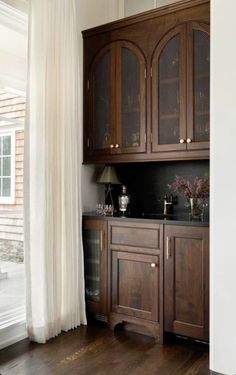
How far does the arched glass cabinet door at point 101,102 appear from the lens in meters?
3.15

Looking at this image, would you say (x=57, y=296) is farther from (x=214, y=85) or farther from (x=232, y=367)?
(x=214, y=85)

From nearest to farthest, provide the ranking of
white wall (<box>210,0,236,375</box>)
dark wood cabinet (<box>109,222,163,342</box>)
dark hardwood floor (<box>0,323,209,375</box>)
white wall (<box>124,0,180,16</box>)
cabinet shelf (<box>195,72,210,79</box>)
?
white wall (<box>210,0,236,375</box>), dark hardwood floor (<box>0,323,209,375</box>), cabinet shelf (<box>195,72,210,79</box>), dark wood cabinet (<box>109,222,163,342</box>), white wall (<box>124,0,180,16</box>)

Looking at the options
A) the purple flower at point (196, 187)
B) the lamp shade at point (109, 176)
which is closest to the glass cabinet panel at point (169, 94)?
the purple flower at point (196, 187)

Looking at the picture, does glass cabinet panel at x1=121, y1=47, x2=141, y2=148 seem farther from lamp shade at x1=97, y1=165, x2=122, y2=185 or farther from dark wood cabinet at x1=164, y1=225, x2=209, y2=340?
dark wood cabinet at x1=164, y1=225, x2=209, y2=340

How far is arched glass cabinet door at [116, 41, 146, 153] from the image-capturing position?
117 inches

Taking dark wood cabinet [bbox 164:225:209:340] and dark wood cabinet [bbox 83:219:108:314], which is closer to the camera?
dark wood cabinet [bbox 164:225:209:340]

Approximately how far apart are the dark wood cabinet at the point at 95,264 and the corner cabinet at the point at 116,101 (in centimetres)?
65

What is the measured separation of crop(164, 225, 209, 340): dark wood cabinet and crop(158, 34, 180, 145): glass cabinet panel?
0.75 metres

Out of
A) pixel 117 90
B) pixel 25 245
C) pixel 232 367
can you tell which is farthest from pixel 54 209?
pixel 232 367

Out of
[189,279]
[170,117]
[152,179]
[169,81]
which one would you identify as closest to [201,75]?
[169,81]

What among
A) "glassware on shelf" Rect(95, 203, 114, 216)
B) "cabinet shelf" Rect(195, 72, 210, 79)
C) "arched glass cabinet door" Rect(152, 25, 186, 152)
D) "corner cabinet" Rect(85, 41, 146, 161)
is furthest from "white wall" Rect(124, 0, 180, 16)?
"glassware on shelf" Rect(95, 203, 114, 216)

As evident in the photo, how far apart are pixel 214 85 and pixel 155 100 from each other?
0.72 meters

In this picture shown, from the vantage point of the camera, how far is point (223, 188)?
2223 millimetres

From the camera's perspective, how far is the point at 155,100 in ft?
9.54
